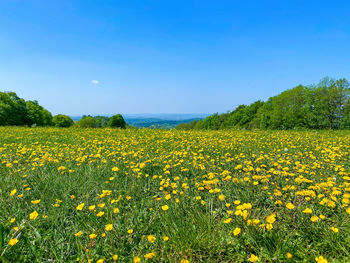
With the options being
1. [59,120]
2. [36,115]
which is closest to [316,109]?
[36,115]

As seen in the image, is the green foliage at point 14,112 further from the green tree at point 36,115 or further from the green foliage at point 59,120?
the green foliage at point 59,120

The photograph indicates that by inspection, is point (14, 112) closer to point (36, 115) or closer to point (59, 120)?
point (36, 115)

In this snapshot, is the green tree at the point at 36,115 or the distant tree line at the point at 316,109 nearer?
the distant tree line at the point at 316,109

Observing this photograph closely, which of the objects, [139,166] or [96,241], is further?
[139,166]

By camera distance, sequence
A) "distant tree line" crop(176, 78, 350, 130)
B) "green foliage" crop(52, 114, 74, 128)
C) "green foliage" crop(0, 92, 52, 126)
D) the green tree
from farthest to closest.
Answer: "green foliage" crop(52, 114, 74, 128), the green tree, "green foliage" crop(0, 92, 52, 126), "distant tree line" crop(176, 78, 350, 130)

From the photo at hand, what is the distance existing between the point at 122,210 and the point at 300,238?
2199mm

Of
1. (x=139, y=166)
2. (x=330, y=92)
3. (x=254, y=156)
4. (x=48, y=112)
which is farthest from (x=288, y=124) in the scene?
(x=48, y=112)

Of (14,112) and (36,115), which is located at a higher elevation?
(14,112)

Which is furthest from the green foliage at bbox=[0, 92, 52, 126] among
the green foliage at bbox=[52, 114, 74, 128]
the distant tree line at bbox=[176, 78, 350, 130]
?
the distant tree line at bbox=[176, 78, 350, 130]

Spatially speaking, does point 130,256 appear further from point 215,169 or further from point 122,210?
point 215,169

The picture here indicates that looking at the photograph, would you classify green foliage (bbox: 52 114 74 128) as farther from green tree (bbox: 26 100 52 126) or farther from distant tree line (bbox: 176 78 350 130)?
distant tree line (bbox: 176 78 350 130)

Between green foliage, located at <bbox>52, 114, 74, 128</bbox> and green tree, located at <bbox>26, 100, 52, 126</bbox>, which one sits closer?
green tree, located at <bbox>26, 100, 52, 126</bbox>

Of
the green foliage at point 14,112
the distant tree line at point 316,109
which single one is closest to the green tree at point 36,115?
the green foliage at point 14,112

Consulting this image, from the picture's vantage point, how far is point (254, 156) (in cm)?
502
